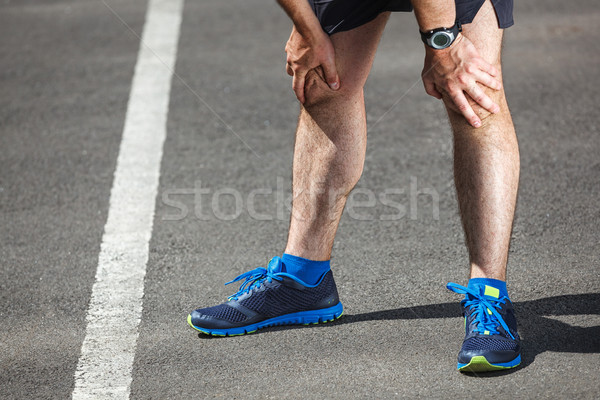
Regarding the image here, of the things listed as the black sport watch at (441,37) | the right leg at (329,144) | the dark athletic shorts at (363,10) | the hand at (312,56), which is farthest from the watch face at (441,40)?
the hand at (312,56)

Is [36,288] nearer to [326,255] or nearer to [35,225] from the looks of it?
[35,225]

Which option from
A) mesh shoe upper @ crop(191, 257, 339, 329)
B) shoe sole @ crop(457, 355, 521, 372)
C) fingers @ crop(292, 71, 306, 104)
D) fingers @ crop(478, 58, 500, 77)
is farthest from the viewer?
mesh shoe upper @ crop(191, 257, 339, 329)

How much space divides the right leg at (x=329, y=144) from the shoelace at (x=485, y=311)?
21.9 inches

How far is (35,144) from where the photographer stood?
4.31 metres

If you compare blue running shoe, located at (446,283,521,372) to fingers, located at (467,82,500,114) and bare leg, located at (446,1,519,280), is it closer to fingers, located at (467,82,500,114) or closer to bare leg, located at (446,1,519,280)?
bare leg, located at (446,1,519,280)

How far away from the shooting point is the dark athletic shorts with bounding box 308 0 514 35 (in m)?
2.48

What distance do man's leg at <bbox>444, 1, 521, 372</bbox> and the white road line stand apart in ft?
4.01

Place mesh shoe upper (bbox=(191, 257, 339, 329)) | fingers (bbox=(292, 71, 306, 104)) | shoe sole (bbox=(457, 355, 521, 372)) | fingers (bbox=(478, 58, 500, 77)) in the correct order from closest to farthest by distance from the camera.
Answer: shoe sole (bbox=(457, 355, 521, 372))
fingers (bbox=(478, 58, 500, 77))
fingers (bbox=(292, 71, 306, 104))
mesh shoe upper (bbox=(191, 257, 339, 329))

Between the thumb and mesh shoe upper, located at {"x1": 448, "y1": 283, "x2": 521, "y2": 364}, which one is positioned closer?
mesh shoe upper, located at {"x1": 448, "y1": 283, "x2": 521, "y2": 364}

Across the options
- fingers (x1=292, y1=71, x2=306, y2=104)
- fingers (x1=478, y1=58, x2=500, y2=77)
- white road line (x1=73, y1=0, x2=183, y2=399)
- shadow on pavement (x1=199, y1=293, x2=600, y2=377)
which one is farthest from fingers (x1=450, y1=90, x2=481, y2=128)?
white road line (x1=73, y1=0, x2=183, y2=399)

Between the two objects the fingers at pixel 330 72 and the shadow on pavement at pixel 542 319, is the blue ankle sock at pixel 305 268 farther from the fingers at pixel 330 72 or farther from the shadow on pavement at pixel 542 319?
the fingers at pixel 330 72

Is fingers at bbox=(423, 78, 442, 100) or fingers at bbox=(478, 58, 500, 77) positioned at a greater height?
fingers at bbox=(478, 58, 500, 77)

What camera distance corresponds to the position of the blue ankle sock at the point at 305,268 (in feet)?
8.98

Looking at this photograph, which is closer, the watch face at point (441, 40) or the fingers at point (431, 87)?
the watch face at point (441, 40)
